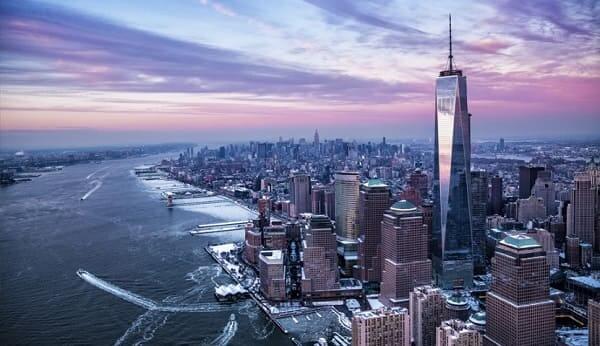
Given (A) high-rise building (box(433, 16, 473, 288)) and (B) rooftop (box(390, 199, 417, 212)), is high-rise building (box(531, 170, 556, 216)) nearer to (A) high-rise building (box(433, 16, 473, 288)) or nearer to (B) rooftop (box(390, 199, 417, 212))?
(A) high-rise building (box(433, 16, 473, 288))

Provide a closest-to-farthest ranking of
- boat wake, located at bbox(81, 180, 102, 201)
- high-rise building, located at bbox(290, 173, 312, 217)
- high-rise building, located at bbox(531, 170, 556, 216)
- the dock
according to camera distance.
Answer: high-rise building, located at bbox(531, 170, 556, 216) → the dock → high-rise building, located at bbox(290, 173, 312, 217) → boat wake, located at bbox(81, 180, 102, 201)

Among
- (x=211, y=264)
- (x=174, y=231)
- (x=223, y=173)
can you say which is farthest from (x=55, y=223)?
(x=223, y=173)

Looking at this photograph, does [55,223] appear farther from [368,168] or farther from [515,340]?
[368,168]

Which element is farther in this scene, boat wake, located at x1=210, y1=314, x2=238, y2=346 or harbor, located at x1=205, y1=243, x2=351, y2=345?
harbor, located at x1=205, y1=243, x2=351, y2=345

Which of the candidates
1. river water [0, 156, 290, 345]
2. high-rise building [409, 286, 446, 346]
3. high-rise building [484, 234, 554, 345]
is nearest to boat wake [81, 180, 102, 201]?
river water [0, 156, 290, 345]

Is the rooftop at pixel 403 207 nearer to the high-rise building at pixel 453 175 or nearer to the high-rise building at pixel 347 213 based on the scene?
the high-rise building at pixel 453 175

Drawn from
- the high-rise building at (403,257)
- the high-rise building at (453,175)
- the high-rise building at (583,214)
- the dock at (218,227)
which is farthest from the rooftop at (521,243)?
the dock at (218,227)

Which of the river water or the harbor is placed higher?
the river water
